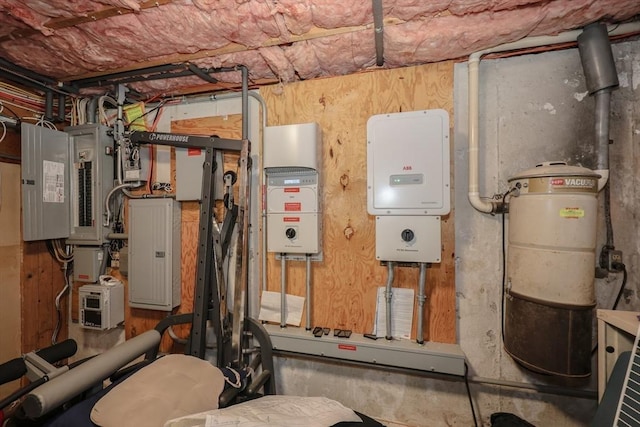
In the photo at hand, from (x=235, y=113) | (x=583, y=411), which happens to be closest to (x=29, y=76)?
(x=235, y=113)

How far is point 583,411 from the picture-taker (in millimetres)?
1352

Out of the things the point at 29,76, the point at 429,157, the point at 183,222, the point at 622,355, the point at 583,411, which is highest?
the point at 29,76

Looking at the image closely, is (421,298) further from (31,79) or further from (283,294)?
(31,79)

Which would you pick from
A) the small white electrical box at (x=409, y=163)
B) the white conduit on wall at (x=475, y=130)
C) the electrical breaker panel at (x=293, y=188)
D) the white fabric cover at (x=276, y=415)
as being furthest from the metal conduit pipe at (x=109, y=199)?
the white conduit on wall at (x=475, y=130)

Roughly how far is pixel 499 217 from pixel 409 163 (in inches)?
23.3

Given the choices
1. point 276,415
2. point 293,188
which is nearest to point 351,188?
point 293,188

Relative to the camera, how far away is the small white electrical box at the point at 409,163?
1.37 metres

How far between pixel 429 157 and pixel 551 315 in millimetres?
872

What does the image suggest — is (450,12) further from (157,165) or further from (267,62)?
(157,165)

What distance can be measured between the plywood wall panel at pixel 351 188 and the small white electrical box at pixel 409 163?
0.18 meters

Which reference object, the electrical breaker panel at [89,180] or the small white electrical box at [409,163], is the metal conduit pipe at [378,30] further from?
the electrical breaker panel at [89,180]

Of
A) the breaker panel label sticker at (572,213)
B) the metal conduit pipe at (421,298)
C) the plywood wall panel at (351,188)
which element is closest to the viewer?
the breaker panel label sticker at (572,213)

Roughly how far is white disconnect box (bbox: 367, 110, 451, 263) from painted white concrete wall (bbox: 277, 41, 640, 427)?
0.76ft

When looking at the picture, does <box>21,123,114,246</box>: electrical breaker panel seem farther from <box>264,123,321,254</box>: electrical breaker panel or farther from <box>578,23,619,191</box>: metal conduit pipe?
<box>578,23,619,191</box>: metal conduit pipe
